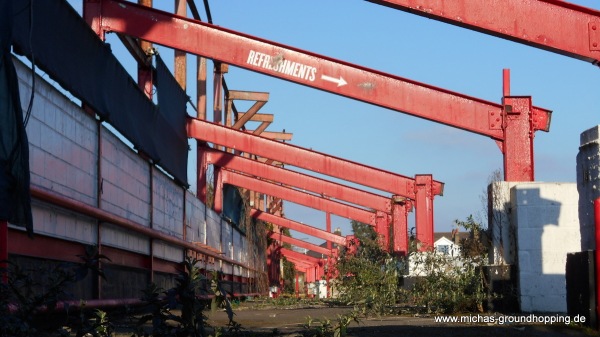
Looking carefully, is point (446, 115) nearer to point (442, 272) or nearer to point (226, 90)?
point (442, 272)

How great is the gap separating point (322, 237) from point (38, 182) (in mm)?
40004

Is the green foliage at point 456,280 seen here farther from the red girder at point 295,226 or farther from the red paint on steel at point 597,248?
the red girder at point 295,226

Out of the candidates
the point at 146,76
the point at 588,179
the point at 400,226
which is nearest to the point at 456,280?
the point at 588,179

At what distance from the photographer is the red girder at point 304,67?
1577cm

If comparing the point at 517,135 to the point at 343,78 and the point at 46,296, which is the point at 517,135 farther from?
the point at 46,296

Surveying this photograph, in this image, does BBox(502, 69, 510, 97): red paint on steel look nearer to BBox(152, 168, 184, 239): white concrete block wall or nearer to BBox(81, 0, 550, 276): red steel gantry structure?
BBox(81, 0, 550, 276): red steel gantry structure

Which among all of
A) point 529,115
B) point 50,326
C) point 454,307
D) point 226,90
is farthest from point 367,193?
point 50,326

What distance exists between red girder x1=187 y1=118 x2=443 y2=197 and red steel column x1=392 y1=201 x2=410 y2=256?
2336mm

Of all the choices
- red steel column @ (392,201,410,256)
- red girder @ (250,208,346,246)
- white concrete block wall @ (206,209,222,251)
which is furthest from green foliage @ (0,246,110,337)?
red girder @ (250,208,346,246)

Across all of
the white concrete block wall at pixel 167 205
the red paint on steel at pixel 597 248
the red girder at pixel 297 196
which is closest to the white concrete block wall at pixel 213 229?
the red girder at pixel 297 196

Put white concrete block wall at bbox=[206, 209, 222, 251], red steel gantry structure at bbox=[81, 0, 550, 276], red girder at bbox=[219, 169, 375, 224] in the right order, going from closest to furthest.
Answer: red steel gantry structure at bbox=[81, 0, 550, 276]
white concrete block wall at bbox=[206, 209, 222, 251]
red girder at bbox=[219, 169, 375, 224]

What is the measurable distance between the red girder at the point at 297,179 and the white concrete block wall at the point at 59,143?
16431mm

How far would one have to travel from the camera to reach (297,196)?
1350 inches

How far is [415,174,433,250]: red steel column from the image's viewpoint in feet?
89.6
